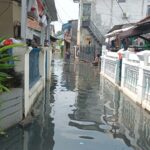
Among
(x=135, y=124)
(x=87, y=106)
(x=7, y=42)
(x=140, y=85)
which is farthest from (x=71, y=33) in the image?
(x=7, y=42)

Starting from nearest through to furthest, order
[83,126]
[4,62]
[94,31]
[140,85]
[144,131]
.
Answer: [4,62] → [144,131] → [83,126] → [140,85] → [94,31]

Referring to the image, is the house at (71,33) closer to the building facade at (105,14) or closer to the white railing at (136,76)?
the building facade at (105,14)

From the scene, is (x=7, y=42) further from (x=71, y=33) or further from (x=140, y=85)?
(x=71, y=33)

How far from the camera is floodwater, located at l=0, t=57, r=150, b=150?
671cm

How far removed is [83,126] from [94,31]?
32.8 m

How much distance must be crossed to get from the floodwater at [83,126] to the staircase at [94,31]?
27835mm

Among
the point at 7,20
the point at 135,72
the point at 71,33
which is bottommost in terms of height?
the point at 135,72

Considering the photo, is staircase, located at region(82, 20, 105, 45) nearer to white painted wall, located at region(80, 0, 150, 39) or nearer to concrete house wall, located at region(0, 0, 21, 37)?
white painted wall, located at region(80, 0, 150, 39)

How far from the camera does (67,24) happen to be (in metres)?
54.6

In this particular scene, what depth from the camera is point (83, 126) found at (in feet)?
26.9

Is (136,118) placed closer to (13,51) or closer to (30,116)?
(30,116)

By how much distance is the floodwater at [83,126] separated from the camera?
6.71 m

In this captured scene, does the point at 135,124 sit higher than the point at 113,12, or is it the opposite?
the point at 113,12

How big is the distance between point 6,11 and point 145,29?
6666 millimetres
